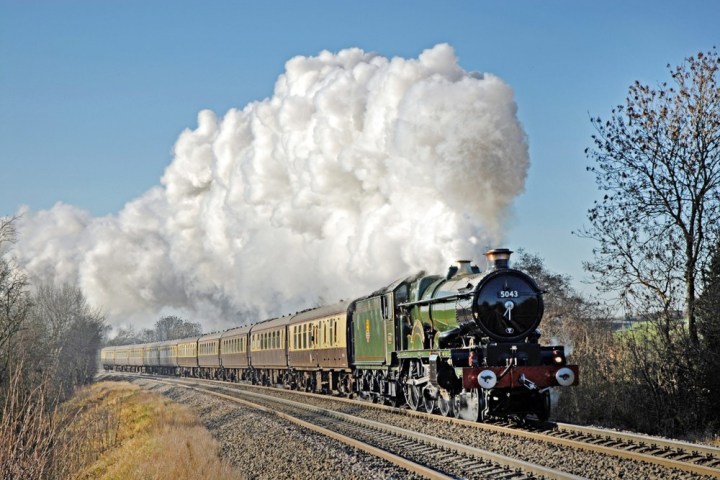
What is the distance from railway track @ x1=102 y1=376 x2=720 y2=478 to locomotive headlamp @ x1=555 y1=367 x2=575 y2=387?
0.76m

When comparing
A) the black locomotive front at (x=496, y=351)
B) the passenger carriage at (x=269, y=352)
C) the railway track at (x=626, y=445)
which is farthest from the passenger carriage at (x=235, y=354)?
the railway track at (x=626, y=445)

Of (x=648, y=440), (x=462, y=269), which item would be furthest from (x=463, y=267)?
(x=648, y=440)

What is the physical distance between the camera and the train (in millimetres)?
12953

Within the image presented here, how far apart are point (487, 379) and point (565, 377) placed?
1.47 m

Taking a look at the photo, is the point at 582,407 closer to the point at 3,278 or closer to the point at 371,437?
the point at 371,437

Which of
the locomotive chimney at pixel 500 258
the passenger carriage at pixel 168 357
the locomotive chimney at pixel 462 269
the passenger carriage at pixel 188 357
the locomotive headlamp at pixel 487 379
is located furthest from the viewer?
the passenger carriage at pixel 168 357

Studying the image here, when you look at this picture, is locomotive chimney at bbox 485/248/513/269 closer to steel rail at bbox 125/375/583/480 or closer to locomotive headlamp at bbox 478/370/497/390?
locomotive headlamp at bbox 478/370/497/390

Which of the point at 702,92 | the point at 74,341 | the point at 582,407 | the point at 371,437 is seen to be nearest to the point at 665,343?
the point at 582,407

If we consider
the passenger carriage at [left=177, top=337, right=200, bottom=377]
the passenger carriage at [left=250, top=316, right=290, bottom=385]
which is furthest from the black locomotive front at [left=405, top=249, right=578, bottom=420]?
the passenger carriage at [left=177, top=337, right=200, bottom=377]

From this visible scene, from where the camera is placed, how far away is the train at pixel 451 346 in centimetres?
1295

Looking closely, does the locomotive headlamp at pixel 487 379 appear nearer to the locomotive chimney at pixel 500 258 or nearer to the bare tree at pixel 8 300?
the locomotive chimney at pixel 500 258

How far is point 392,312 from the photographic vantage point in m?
16.5

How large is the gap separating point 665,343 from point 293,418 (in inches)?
316

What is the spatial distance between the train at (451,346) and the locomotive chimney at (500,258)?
0.06 ft
